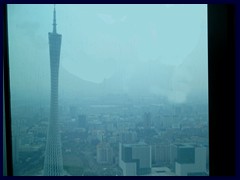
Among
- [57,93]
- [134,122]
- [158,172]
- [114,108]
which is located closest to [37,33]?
[57,93]

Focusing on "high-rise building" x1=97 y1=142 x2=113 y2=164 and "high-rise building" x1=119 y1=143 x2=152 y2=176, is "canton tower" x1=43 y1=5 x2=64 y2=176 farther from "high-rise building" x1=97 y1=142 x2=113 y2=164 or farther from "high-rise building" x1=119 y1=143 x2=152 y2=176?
"high-rise building" x1=119 y1=143 x2=152 y2=176

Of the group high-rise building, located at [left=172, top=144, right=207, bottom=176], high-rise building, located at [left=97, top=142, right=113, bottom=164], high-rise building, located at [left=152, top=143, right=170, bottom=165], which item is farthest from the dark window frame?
high-rise building, located at [left=97, top=142, right=113, bottom=164]

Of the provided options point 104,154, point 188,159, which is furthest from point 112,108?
point 188,159

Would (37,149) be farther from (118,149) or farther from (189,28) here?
(189,28)
